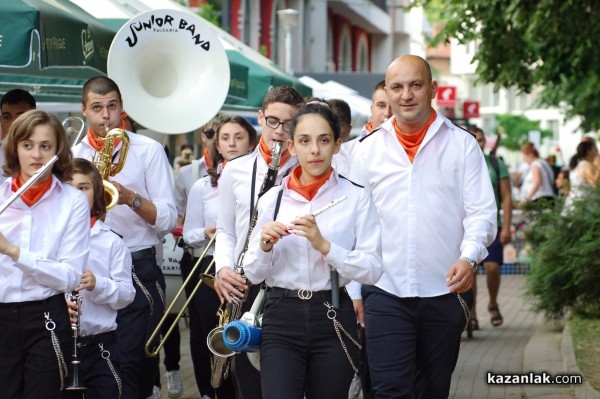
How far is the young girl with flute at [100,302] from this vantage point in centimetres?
693

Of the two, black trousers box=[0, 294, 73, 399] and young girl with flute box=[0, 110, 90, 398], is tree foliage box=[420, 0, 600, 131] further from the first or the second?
black trousers box=[0, 294, 73, 399]

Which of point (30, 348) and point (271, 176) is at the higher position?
point (271, 176)

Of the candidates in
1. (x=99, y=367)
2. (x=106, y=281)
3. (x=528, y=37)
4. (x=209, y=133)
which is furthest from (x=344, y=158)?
(x=528, y=37)

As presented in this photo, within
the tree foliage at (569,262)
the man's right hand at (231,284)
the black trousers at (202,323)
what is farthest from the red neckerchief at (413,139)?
the tree foliage at (569,262)

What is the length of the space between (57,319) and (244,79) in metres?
6.73

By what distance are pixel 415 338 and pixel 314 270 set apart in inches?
36.5

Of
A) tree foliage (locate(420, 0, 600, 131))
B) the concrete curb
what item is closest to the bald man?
the concrete curb

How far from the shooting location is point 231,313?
6.82 metres

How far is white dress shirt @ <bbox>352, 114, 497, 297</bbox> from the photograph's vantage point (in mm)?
6785

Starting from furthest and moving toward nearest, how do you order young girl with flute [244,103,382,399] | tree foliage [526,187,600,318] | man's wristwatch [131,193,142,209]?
tree foliage [526,187,600,318], man's wristwatch [131,193,142,209], young girl with flute [244,103,382,399]

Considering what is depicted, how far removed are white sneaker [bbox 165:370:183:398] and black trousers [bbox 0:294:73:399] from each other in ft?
13.9

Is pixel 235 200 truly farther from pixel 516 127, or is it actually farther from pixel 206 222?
pixel 516 127

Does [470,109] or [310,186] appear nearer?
[310,186]

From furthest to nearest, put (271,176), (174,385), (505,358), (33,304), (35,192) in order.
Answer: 1. (505,358)
2. (174,385)
3. (271,176)
4. (35,192)
5. (33,304)
